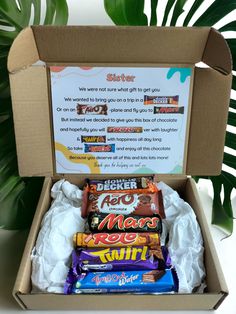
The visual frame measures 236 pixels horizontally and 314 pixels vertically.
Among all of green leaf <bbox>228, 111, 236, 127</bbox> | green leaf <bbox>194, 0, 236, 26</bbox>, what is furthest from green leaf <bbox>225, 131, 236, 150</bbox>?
green leaf <bbox>194, 0, 236, 26</bbox>

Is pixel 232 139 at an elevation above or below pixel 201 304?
above

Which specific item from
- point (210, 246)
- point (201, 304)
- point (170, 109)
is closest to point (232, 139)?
point (170, 109)

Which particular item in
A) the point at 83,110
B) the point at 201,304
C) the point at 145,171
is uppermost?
the point at 83,110

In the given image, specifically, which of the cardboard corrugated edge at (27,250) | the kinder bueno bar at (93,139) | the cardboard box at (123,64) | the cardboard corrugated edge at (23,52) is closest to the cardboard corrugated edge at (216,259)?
the cardboard box at (123,64)

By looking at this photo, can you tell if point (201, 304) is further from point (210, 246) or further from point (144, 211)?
point (144, 211)

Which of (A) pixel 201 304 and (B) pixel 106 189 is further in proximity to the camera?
(B) pixel 106 189

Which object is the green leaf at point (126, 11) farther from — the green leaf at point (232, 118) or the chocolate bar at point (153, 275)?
the chocolate bar at point (153, 275)

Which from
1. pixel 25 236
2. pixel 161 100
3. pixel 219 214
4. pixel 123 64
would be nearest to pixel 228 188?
pixel 219 214

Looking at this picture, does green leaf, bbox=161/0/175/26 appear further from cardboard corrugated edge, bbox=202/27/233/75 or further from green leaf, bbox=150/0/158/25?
cardboard corrugated edge, bbox=202/27/233/75
